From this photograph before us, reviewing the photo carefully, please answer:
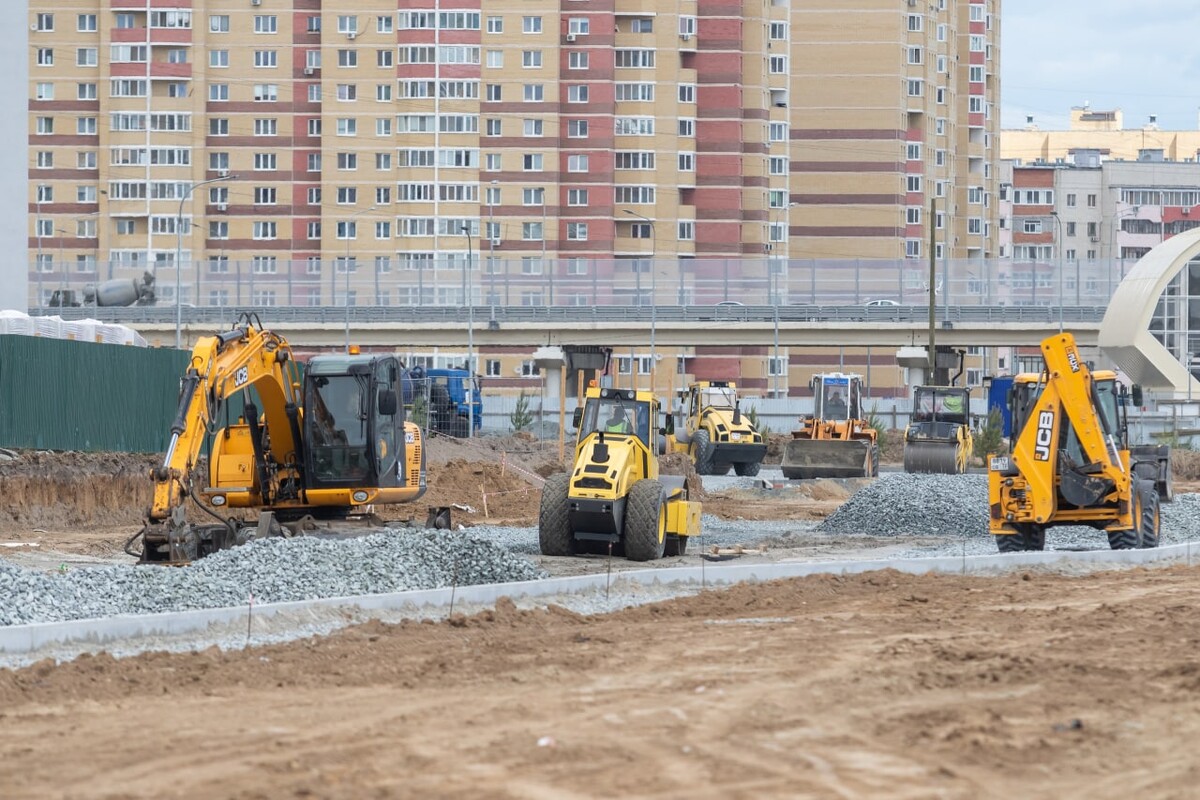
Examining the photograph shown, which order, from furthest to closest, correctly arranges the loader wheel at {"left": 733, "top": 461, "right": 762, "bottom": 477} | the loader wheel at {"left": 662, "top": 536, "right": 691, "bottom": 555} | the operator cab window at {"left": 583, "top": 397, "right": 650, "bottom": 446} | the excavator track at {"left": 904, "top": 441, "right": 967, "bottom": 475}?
the loader wheel at {"left": 733, "top": 461, "right": 762, "bottom": 477}
the excavator track at {"left": 904, "top": 441, "right": 967, "bottom": 475}
the loader wheel at {"left": 662, "top": 536, "right": 691, "bottom": 555}
the operator cab window at {"left": 583, "top": 397, "right": 650, "bottom": 446}

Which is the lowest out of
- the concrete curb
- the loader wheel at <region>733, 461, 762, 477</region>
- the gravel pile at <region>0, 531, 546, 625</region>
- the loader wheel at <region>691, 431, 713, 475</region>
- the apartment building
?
the loader wheel at <region>733, 461, 762, 477</region>

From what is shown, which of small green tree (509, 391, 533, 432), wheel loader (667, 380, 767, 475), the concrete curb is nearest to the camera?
the concrete curb

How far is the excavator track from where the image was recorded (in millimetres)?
44844

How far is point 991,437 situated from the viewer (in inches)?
2110

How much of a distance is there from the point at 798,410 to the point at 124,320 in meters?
25.2

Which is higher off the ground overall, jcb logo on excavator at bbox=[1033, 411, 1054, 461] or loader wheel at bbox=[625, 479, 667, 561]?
jcb logo on excavator at bbox=[1033, 411, 1054, 461]

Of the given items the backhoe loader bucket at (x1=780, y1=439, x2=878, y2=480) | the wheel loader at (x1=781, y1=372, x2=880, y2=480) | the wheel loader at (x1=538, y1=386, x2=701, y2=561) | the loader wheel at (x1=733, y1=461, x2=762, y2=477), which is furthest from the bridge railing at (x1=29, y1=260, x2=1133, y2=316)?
the wheel loader at (x1=538, y1=386, x2=701, y2=561)

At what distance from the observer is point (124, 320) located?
67.8 m

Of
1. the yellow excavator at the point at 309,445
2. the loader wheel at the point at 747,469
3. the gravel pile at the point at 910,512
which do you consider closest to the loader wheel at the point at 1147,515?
the gravel pile at the point at 910,512

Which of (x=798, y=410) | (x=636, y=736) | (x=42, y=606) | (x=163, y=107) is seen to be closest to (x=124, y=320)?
(x=798, y=410)

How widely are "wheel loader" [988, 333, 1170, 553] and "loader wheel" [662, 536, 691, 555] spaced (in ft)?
13.1

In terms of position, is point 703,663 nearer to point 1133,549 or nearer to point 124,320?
point 1133,549

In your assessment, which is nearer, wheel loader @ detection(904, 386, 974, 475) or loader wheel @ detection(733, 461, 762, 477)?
wheel loader @ detection(904, 386, 974, 475)

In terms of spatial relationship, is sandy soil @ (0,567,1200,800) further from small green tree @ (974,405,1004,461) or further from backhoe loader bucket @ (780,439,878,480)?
small green tree @ (974,405,1004,461)
